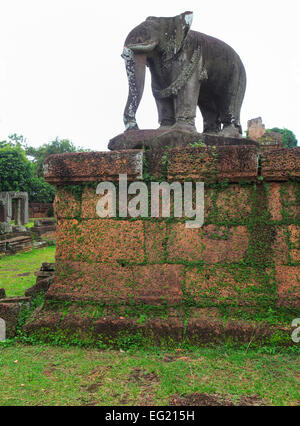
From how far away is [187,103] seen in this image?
3.55 metres

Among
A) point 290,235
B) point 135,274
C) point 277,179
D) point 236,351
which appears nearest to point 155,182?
point 135,274

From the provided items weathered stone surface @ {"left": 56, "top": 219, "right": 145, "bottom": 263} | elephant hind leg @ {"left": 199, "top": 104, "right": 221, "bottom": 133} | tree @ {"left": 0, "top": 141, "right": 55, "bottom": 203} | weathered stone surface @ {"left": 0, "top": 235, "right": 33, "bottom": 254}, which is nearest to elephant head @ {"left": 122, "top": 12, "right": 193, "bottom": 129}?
elephant hind leg @ {"left": 199, "top": 104, "right": 221, "bottom": 133}

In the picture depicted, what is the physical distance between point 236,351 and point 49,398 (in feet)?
4.63

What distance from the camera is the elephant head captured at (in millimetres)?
3467

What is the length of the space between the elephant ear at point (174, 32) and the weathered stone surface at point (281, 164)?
163 cm

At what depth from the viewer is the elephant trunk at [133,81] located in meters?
Answer: 3.54

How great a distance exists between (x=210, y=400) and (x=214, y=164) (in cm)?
183

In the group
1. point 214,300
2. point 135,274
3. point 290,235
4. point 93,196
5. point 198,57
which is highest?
point 198,57

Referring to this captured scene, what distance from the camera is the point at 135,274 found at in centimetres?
297

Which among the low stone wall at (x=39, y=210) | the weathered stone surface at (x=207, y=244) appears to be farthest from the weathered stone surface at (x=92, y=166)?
the low stone wall at (x=39, y=210)

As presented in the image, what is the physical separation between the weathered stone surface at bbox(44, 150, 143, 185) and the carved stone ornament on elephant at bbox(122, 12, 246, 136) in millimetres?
721

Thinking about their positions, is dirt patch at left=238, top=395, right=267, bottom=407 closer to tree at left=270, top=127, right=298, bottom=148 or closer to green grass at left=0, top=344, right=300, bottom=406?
green grass at left=0, top=344, right=300, bottom=406

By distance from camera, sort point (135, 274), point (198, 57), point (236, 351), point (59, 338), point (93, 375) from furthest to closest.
A: point (198, 57) → point (135, 274) → point (59, 338) → point (236, 351) → point (93, 375)
